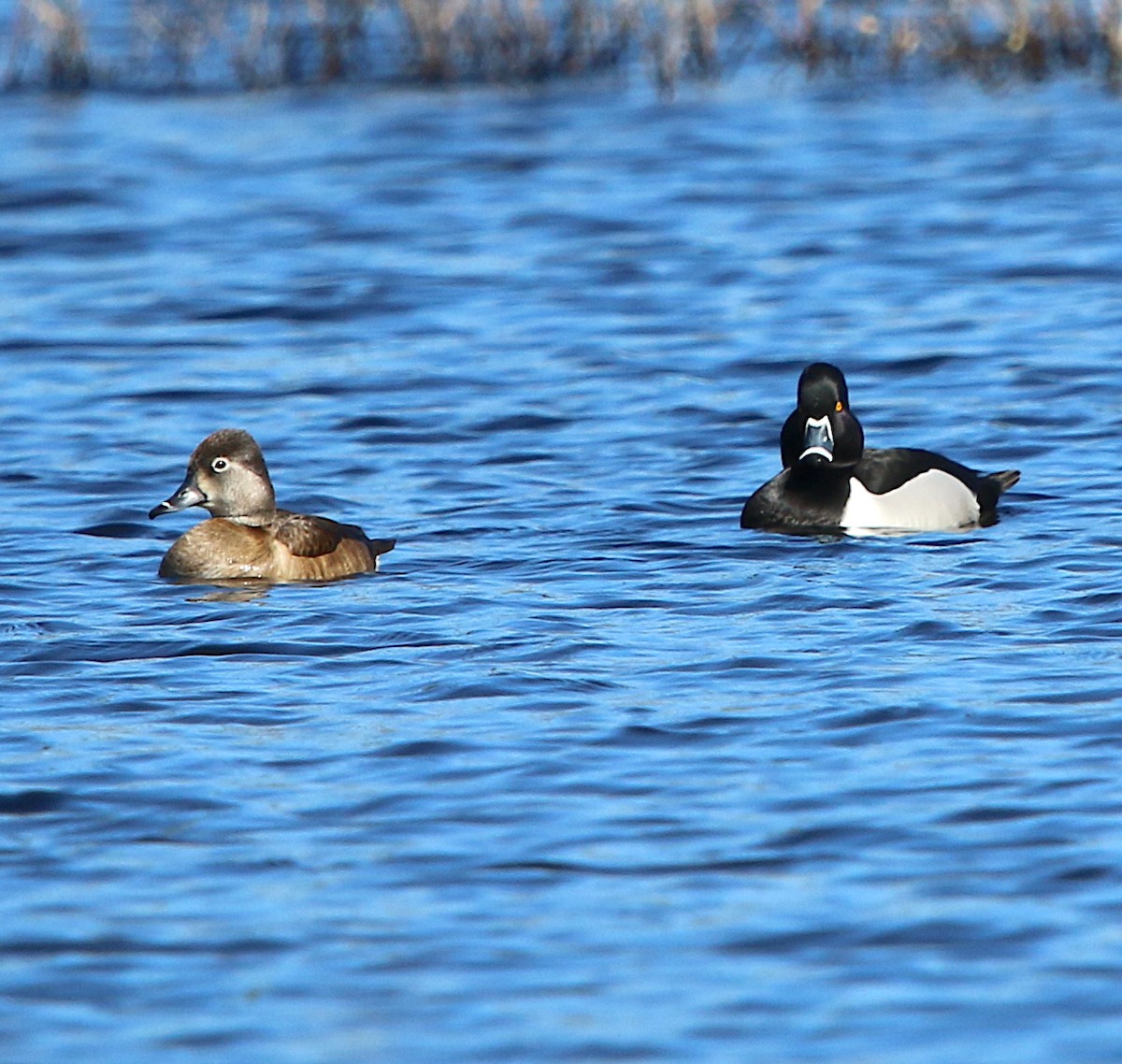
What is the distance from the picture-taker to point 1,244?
21.9 metres

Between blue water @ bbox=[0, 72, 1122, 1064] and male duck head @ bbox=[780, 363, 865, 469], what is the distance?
657 mm

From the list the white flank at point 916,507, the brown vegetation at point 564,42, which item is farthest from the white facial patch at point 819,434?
the brown vegetation at point 564,42

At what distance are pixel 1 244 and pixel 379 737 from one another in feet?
44.9

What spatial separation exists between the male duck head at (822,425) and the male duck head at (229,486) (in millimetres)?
2689

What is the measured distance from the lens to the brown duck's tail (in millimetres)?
12929

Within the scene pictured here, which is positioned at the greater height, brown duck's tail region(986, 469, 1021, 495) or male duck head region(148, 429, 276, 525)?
male duck head region(148, 429, 276, 525)

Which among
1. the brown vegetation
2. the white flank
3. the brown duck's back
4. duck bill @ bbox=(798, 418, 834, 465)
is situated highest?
the brown vegetation

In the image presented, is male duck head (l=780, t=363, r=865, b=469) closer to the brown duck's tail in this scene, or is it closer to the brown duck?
the brown duck's tail

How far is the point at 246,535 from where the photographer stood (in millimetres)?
11805

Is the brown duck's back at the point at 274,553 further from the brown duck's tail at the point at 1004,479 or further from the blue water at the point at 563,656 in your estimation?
the brown duck's tail at the point at 1004,479

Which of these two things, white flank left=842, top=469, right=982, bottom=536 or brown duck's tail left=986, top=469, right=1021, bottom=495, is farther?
brown duck's tail left=986, top=469, right=1021, bottom=495

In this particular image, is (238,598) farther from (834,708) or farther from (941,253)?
(941,253)

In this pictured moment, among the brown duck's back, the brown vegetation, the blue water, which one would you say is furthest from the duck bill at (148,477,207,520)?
the brown vegetation

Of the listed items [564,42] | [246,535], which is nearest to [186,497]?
[246,535]
